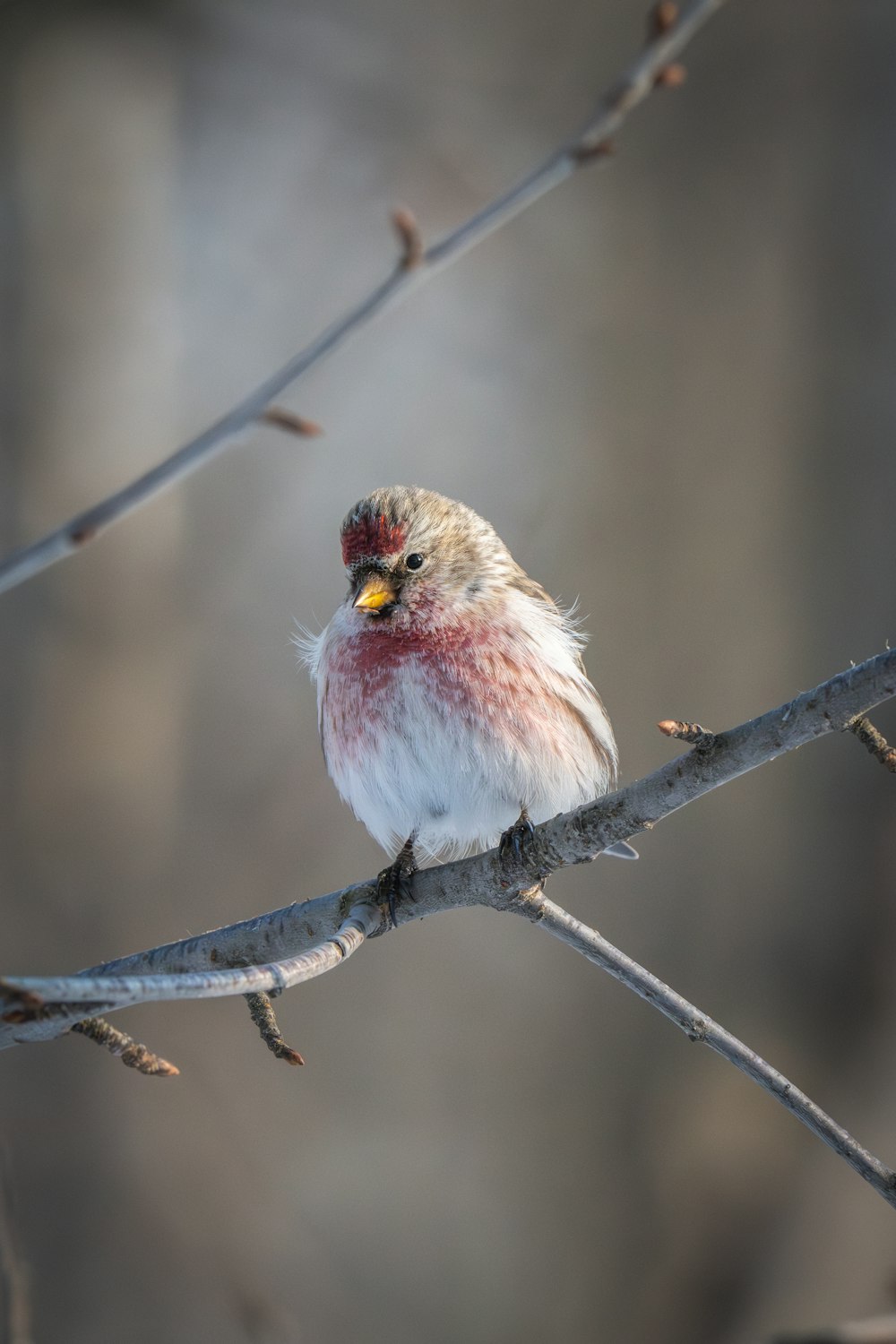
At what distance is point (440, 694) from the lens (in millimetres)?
1932

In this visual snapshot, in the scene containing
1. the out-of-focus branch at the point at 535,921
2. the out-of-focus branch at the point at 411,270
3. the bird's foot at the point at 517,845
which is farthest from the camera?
the bird's foot at the point at 517,845

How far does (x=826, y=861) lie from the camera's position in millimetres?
4078

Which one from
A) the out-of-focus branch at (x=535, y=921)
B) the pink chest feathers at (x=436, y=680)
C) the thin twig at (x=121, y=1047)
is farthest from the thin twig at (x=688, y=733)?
the pink chest feathers at (x=436, y=680)

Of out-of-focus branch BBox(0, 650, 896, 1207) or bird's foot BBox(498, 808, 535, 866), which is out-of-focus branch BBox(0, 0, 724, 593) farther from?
bird's foot BBox(498, 808, 535, 866)

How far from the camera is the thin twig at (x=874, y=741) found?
1153 millimetres

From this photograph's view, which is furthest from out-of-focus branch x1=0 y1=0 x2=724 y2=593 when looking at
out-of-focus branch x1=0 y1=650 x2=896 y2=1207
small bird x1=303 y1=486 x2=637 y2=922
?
small bird x1=303 y1=486 x2=637 y2=922

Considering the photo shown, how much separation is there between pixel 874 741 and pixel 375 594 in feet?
3.33

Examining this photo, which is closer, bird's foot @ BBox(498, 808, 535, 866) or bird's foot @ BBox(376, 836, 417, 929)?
bird's foot @ BBox(498, 808, 535, 866)

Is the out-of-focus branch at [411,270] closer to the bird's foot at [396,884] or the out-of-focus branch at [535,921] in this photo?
the out-of-focus branch at [535,921]

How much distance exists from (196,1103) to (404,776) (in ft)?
6.18

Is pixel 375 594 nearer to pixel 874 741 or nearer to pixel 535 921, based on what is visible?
pixel 535 921

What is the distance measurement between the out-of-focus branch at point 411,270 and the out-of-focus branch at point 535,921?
0.38 m

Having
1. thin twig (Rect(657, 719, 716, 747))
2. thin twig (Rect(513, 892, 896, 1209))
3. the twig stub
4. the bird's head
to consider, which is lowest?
thin twig (Rect(513, 892, 896, 1209))

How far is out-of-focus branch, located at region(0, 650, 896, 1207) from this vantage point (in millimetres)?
952
